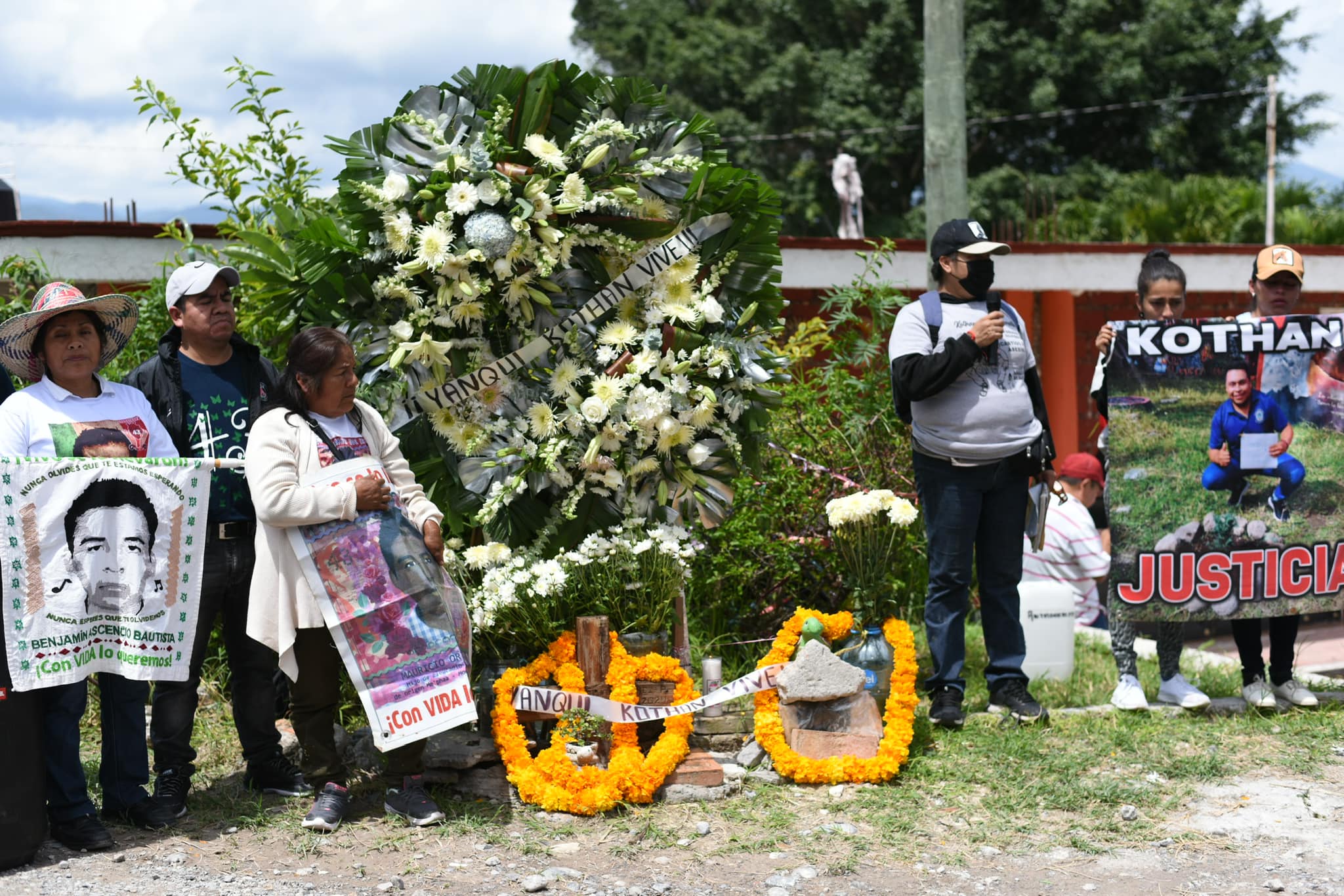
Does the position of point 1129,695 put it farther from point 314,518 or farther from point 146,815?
point 146,815

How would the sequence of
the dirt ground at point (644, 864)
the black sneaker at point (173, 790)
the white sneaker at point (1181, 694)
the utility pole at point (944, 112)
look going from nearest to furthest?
the dirt ground at point (644, 864), the black sneaker at point (173, 790), the white sneaker at point (1181, 694), the utility pole at point (944, 112)

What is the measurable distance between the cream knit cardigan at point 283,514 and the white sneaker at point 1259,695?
13.0ft

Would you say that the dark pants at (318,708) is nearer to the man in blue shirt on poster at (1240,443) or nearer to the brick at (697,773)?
the brick at (697,773)

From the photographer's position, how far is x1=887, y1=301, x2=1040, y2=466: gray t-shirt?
5.21 m

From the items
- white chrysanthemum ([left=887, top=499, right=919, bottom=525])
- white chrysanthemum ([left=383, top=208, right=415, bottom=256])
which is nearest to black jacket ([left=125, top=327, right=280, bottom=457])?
white chrysanthemum ([left=383, top=208, right=415, bottom=256])

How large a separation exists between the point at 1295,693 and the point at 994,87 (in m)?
20.7

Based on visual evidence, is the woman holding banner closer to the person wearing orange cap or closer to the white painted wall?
the person wearing orange cap

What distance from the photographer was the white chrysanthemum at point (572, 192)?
15.8 feet

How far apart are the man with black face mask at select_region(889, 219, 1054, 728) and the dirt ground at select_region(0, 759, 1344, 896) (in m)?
1.20

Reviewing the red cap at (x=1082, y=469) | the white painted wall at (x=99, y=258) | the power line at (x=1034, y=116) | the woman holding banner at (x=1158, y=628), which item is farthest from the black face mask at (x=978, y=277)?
the power line at (x=1034, y=116)

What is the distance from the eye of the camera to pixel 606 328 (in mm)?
5004

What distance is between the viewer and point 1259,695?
18.4 ft

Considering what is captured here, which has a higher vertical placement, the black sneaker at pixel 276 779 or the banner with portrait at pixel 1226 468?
the banner with portrait at pixel 1226 468

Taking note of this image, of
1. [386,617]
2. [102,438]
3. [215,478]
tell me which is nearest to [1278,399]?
[386,617]
